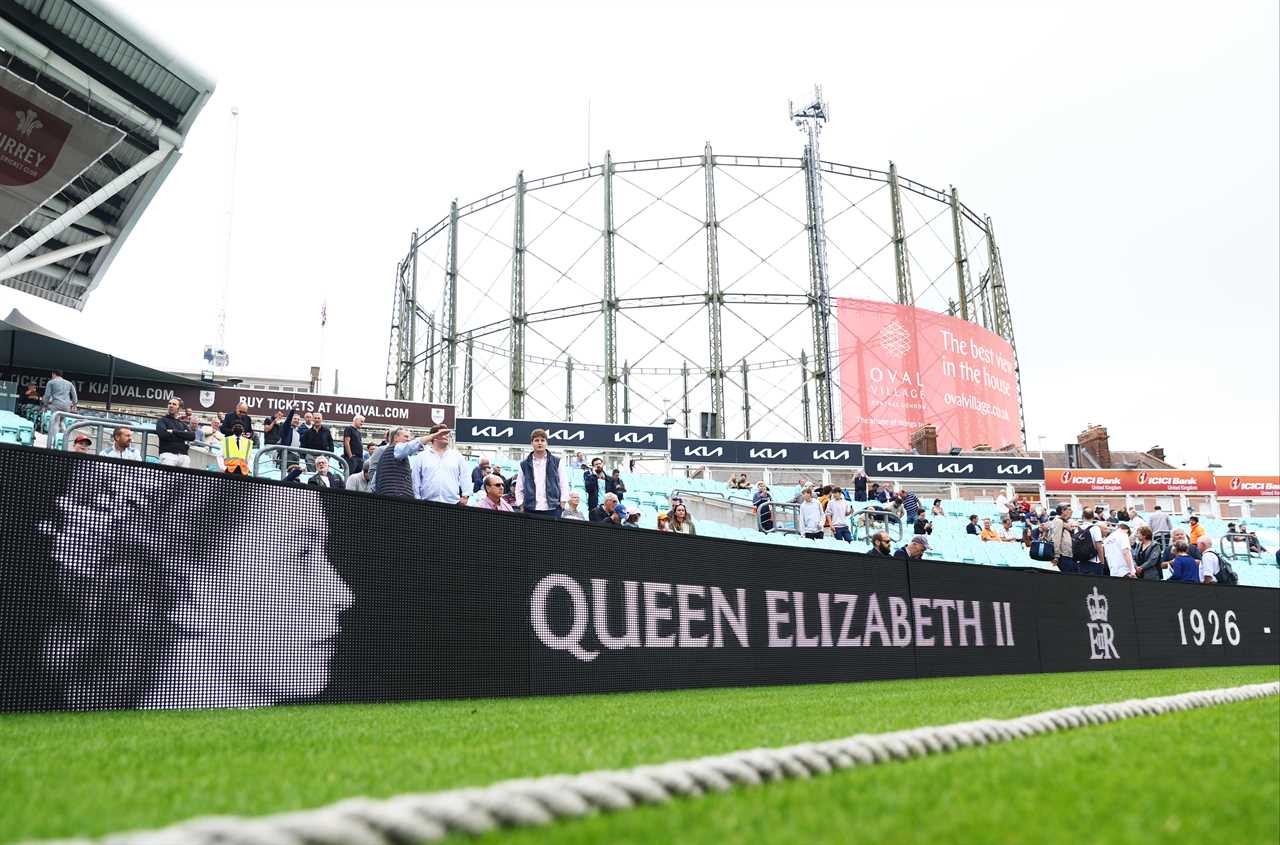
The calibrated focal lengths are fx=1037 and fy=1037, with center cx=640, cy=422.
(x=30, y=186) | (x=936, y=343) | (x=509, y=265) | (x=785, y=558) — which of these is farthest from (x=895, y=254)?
(x=785, y=558)

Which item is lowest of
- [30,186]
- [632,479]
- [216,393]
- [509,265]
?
[632,479]

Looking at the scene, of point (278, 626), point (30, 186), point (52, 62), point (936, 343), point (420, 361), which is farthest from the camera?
point (420, 361)

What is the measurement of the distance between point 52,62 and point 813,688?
61.6 feet

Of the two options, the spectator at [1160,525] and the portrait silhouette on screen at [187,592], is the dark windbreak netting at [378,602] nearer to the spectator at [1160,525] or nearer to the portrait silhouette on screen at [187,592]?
the portrait silhouette on screen at [187,592]

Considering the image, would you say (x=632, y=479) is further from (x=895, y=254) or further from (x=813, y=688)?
(x=895, y=254)

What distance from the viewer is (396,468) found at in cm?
909

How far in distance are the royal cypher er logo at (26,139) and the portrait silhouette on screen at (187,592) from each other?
17.5 metres

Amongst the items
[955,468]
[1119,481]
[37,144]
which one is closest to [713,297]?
[955,468]

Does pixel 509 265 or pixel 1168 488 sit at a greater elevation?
pixel 509 265

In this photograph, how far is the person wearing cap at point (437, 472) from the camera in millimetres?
9508

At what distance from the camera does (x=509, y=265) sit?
4466cm

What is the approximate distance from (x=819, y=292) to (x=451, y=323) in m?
15.8

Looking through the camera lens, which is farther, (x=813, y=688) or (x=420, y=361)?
(x=420, y=361)

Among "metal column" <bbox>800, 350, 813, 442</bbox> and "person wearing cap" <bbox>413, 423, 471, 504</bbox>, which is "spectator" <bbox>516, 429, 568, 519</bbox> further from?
"metal column" <bbox>800, 350, 813, 442</bbox>
